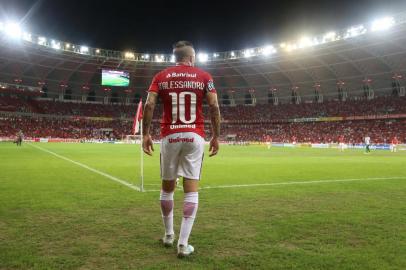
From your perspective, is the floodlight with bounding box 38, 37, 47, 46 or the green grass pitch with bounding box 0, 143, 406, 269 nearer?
the green grass pitch with bounding box 0, 143, 406, 269

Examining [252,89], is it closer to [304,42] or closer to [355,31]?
[304,42]

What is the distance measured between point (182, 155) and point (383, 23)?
49934mm

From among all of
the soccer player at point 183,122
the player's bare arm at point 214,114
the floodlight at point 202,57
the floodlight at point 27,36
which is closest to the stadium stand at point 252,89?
the floodlight at point 202,57

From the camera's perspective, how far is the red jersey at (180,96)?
5016mm

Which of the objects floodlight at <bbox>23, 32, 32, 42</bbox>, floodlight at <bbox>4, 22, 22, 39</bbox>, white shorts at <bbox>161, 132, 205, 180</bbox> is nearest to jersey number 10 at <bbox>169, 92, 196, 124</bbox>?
white shorts at <bbox>161, 132, 205, 180</bbox>

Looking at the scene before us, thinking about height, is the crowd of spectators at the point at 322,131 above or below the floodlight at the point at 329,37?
below

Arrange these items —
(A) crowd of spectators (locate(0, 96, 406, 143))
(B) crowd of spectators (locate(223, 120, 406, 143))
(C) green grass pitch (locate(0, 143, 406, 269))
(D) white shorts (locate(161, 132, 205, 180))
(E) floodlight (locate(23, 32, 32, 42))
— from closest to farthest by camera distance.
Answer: (C) green grass pitch (locate(0, 143, 406, 269)) < (D) white shorts (locate(161, 132, 205, 180)) < (E) floodlight (locate(23, 32, 32, 42)) < (B) crowd of spectators (locate(223, 120, 406, 143)) < (A) crowd of spectators (locate(0, 96, 406, 143))

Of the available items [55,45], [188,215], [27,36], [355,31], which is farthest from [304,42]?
[188,215]

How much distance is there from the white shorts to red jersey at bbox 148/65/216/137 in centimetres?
9

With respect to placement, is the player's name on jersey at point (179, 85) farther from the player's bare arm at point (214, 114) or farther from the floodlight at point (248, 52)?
the floodlight at point (248, 52)

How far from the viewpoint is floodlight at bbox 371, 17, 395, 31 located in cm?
4656

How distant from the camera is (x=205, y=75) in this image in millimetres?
5145

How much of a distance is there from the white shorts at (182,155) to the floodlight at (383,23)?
49480 millimetres

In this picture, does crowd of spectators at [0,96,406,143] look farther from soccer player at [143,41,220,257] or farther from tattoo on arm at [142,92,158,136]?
tattoo on arm at [142,92,158,136]
